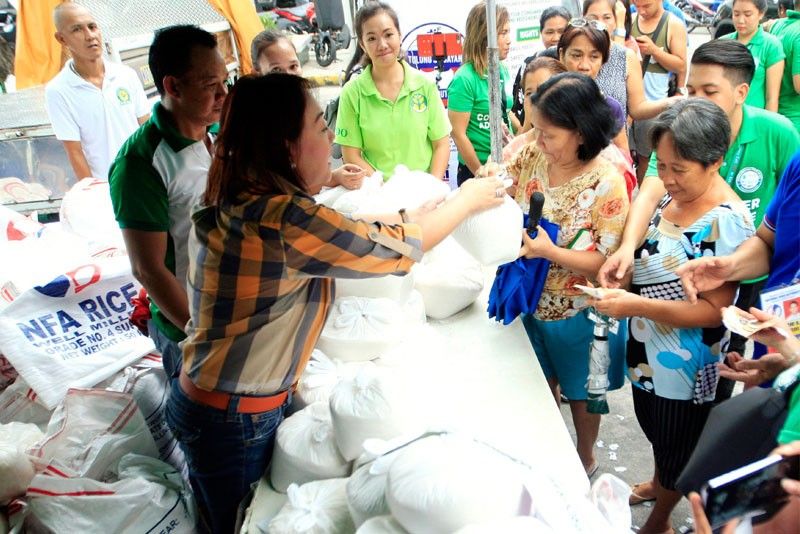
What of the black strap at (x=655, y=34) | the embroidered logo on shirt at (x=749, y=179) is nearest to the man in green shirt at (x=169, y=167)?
the embroidered logo on shirt at (x=749, y=179)

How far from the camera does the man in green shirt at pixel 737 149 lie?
1832mm

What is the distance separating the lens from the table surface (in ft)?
4.62

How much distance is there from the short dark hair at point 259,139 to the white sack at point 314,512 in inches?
26.0

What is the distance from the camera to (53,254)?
248cm

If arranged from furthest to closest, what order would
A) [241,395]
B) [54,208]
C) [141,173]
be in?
1. [54,208]
2. [141,173]
3. [241,395]

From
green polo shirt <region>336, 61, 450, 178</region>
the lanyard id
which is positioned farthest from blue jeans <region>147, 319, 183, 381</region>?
the lanyard id

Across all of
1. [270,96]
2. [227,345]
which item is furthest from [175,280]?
[270,96]

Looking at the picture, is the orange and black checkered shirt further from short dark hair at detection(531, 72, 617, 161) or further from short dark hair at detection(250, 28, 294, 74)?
short dark hair at detection(250, 28, 294, 74)

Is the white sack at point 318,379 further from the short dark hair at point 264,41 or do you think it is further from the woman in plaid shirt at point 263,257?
the short dark hair at point 264,41

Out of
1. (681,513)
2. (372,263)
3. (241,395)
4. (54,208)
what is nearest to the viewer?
(372,263)

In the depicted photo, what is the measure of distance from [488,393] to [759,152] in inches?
56.2

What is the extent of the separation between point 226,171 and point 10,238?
1.94 m

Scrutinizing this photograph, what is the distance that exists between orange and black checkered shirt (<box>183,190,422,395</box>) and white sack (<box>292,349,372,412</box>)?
0.72 feet

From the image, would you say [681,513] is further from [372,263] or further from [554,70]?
[554,70]
